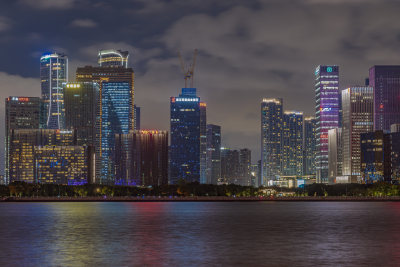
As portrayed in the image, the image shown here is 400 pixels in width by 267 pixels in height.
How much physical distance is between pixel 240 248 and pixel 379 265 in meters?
21.0

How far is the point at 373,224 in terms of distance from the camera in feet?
428

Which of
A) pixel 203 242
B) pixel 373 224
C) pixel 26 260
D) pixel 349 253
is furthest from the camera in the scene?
pixel 373 224

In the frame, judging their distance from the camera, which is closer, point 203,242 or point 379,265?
point 379,265

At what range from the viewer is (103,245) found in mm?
86875

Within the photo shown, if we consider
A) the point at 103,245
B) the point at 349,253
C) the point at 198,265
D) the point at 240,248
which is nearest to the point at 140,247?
the point at 103,245

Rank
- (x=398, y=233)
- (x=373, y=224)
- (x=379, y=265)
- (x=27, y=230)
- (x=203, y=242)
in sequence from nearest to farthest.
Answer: (x=379, y=265) → (x=203, y=242) → (x=398, y=233) → (x=27, y=230) → (x=373, y=224)

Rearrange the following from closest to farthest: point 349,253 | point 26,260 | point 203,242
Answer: point 26,260 → point 349,253 → point 203,242

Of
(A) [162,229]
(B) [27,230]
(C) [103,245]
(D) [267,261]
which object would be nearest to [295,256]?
(D) [267,261]

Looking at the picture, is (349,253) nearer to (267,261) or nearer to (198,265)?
(267,261)

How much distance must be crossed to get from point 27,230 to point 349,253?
62.1 meters

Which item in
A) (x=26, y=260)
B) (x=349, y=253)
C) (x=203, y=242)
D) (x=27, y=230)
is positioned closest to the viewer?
(x=26, y=260)

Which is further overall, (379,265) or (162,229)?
(162,229)

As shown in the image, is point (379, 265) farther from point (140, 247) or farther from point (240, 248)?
point (140, 247)

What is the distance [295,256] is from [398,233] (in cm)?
3892
